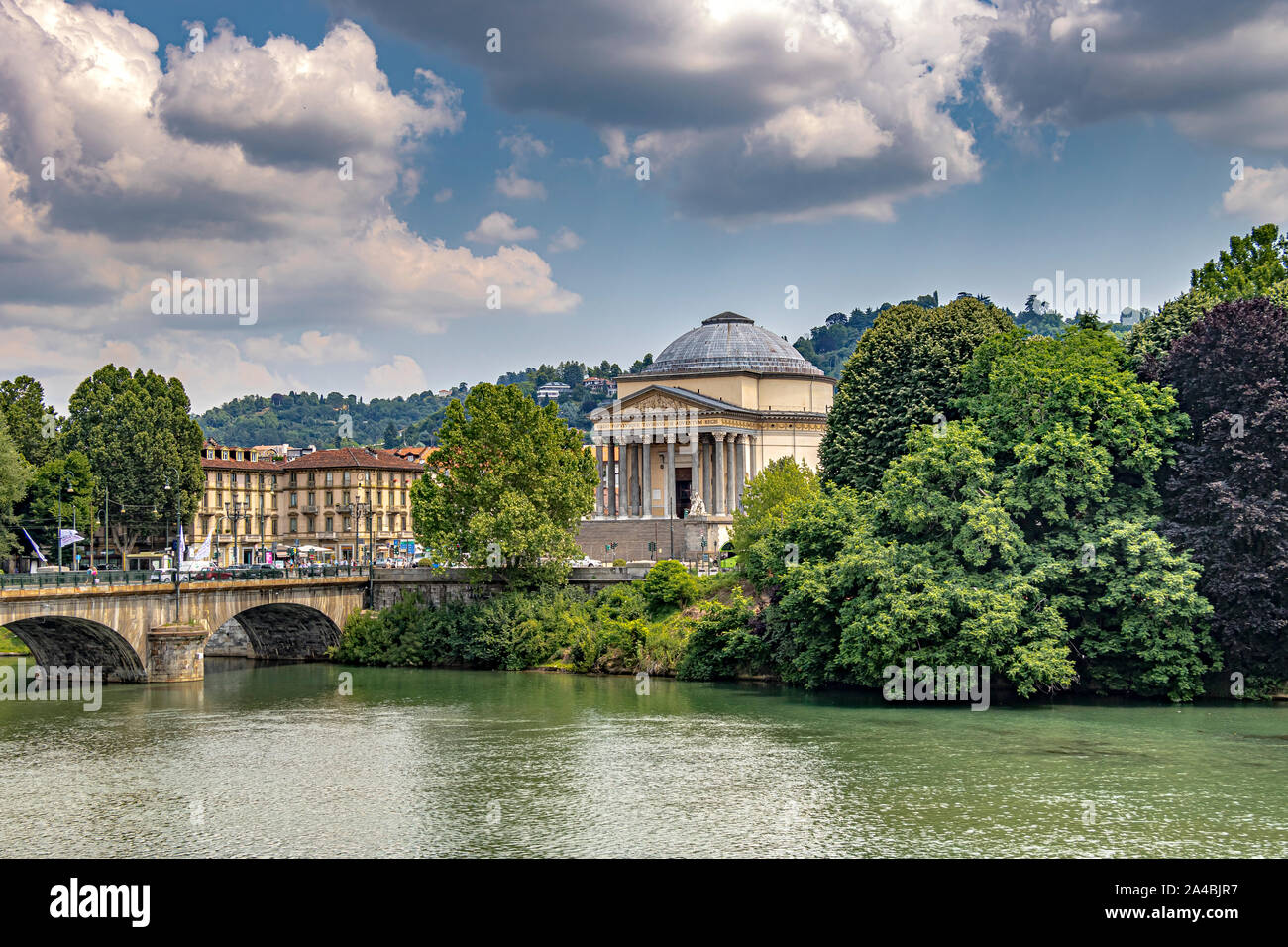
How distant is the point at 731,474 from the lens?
111812mm

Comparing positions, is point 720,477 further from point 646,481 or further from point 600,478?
point 600,478

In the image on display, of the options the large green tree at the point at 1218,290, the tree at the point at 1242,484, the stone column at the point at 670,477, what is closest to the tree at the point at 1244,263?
the large green tree at the point at 1218,290

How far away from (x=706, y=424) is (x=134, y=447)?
43093mm

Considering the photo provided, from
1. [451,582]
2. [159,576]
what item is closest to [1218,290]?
[451,582]

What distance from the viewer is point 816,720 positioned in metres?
49.3

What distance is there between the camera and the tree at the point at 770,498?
2717 inches

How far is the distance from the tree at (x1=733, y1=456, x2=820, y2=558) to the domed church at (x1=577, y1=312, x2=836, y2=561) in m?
26.2

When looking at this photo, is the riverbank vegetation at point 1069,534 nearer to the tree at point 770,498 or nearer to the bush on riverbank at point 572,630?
the bush on riverbank at point 572,630

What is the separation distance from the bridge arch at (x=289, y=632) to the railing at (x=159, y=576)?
92.8 inches

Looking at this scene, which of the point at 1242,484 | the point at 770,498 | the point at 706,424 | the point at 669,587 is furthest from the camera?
the point at 706,424

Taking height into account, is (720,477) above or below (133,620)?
above

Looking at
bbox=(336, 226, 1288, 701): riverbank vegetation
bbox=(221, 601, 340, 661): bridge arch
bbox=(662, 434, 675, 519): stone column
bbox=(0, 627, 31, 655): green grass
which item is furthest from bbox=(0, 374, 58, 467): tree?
bbox=(336, 226, 1288, 701): riverbank vegetation
